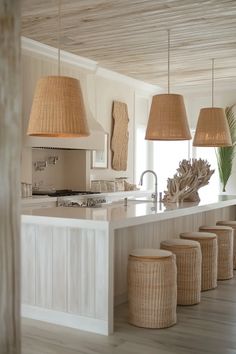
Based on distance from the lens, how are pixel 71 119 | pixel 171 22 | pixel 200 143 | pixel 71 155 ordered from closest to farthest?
pixel 71 119, pixel 171 22, pixel 200 143, pixel 71 155

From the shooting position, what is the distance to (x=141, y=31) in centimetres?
511

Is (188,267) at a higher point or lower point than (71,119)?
lower

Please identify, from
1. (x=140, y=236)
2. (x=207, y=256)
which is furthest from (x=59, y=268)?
(x=207, y=256)

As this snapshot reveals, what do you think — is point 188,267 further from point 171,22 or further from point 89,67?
point 89,67

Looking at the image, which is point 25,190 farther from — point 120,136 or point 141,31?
point 120,136

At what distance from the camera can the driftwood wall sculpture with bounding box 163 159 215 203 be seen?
15.8 ft

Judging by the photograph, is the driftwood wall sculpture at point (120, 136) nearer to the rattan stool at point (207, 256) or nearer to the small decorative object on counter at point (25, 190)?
the small decorative object on counter at point (25, 190)

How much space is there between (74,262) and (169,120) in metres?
1.73

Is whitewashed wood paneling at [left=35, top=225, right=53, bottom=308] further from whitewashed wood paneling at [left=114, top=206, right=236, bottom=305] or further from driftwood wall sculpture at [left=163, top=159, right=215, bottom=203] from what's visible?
driftwood wall sculpture at [left=163, top=159, right=215, bottom=203]

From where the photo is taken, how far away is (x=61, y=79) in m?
3.34

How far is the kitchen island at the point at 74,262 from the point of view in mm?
3338

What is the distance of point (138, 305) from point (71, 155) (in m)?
4.25

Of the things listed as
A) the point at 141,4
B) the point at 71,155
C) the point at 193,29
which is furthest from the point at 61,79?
the point at 71,155

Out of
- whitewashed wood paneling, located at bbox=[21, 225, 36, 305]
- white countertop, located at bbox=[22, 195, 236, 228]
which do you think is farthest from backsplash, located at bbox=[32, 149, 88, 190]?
whitewashed wood paneling, located at bbox=[21, 225, 36, 305]
